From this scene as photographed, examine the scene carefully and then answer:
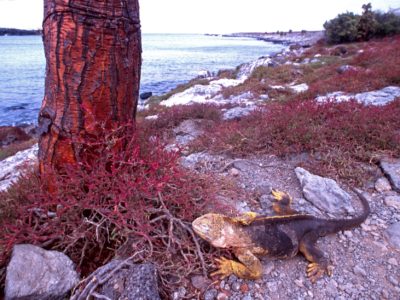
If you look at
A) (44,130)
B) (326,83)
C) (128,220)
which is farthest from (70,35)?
(326,83)

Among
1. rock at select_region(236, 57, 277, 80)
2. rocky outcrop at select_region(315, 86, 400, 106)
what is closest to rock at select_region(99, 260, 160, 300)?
rocky outcrop at select_region(315, 86, 400, 106)

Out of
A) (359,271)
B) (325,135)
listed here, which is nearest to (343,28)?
(325,135)

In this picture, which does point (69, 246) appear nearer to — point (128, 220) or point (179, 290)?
point (128, 220)

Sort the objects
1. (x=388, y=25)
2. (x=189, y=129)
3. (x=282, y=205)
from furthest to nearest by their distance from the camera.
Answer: (x=388, y=25) < (x=189, y=129) < (x=282, y=205)

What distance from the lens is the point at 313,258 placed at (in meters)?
2.81

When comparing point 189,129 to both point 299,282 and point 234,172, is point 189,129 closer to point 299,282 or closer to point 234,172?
point 234,172

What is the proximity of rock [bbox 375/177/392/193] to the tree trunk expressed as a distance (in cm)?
369

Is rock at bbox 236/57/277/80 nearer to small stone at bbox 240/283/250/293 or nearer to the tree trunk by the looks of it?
the tree trunk

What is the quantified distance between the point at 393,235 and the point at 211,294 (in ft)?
7.62

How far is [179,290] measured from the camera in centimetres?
245

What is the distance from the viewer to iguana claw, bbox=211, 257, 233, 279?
2586 millimetres

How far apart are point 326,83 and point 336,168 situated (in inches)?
255

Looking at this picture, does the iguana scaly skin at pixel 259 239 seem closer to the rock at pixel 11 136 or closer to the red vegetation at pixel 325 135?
the red vegetation at pixel 325 135

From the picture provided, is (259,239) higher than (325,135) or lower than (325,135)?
lower
